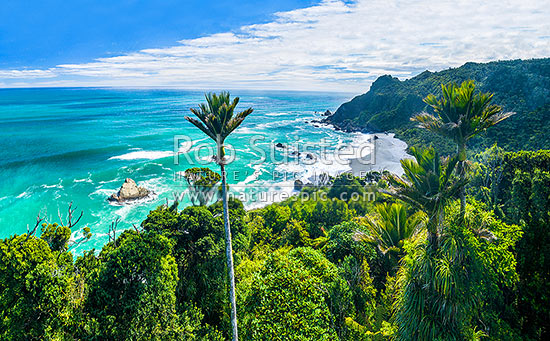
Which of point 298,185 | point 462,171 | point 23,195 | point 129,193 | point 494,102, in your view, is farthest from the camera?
point 494,102

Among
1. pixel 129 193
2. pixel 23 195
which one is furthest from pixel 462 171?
pixel 23 195

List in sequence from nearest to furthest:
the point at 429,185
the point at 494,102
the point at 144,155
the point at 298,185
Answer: the point at 429,185, the point at 298,185, the point at 144,155, the point at 494,102

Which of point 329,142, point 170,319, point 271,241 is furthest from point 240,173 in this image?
point 170,319

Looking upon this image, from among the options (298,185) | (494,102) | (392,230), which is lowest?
(298,185)

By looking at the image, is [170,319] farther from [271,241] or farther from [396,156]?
[396,156]

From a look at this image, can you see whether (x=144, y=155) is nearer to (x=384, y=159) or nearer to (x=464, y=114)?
(x=384, y=159)

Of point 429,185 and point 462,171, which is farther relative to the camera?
point 462,171

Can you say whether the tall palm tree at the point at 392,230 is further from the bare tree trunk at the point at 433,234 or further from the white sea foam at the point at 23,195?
the white sea foam at the point at 23,195
